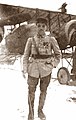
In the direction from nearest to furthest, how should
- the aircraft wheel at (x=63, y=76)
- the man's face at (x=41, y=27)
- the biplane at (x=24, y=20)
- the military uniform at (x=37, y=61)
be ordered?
the man's face at (x=41, y=27), the military uniform at (x=37, y=61), the aircraft wheel at (x=63, y=76), the biplane at (x=24, y=20)

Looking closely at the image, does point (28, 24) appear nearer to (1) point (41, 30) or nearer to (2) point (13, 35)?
(2) point (13, 35)

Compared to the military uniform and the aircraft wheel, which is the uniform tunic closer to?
the military uniform

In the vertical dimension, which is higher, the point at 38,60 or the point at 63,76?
the point at 38,60

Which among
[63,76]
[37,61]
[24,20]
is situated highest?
[24,20]

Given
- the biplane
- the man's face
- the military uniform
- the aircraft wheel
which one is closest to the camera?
the man's face

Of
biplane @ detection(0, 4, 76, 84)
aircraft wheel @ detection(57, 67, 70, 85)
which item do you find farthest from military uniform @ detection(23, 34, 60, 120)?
biplane @ detection(0, 4, 76, 84)

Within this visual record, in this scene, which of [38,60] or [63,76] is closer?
[38,60]

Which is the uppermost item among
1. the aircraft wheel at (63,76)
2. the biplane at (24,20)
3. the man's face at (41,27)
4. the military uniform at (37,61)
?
the biplane at (24,20)

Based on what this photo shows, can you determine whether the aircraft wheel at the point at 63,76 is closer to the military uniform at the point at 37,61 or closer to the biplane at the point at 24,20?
the biplane at the point at 24,20

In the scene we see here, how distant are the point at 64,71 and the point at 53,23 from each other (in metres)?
3.02

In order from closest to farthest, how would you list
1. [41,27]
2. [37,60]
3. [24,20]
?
[41,27], [37,60], [24,20]

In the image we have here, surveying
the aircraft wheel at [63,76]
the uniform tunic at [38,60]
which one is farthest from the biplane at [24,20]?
A: the uniform tunic at [38,60]

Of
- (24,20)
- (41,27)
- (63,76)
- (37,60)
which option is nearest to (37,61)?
(37,60)

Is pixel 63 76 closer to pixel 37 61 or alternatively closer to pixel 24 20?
pixel 24 20
